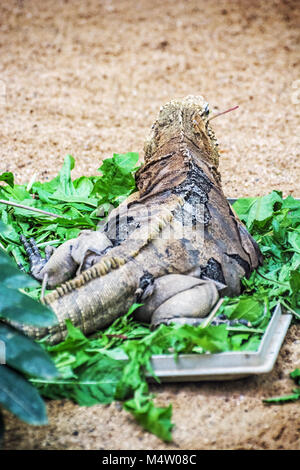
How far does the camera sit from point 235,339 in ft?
13.0

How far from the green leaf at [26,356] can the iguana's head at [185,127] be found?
2685 mm

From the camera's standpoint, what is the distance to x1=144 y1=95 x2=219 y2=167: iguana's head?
5.43m

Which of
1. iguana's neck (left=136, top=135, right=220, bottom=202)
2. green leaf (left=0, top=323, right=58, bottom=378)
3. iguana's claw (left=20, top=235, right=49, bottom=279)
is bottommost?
iguana's claw (left=20, top=235, right=49, bottom=279)

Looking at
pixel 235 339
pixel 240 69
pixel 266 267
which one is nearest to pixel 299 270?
Result: pixel 266 267

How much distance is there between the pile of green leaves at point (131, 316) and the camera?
3660 millimetres

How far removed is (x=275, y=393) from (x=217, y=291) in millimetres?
900

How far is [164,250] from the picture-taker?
14.8 feet

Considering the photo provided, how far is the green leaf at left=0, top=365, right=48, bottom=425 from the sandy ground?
39 centimetres

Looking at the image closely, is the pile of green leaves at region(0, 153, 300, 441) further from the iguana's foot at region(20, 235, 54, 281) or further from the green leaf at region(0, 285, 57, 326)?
the green leaf at region(0, 285, 57, 326)

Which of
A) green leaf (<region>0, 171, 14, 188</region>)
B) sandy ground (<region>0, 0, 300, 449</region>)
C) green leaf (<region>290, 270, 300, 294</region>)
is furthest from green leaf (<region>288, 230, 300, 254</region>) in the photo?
green leaf (<region>0, 171, 14, 188</region>)

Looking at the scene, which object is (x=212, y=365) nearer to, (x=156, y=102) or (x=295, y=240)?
(x=295, y=240)

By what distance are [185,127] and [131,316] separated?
1.91 meters

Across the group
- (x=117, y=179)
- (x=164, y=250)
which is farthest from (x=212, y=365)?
(x=117, y=179)

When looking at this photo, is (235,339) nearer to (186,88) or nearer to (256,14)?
(186,88)
